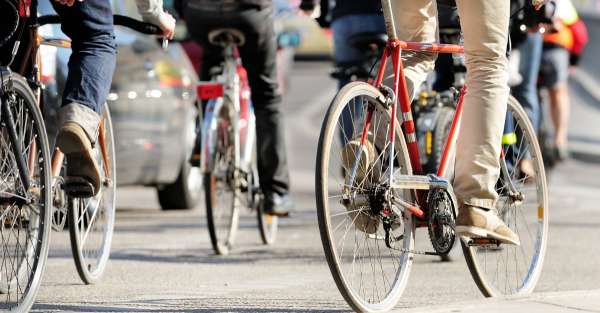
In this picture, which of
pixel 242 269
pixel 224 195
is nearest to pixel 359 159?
pixel 242 269

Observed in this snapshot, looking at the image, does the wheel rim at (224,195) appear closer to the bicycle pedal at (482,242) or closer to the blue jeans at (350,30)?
the blue jeans at (350,30)

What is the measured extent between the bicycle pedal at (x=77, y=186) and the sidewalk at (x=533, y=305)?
125 cm

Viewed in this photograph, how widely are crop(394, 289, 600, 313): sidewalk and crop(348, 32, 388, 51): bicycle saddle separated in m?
2.82

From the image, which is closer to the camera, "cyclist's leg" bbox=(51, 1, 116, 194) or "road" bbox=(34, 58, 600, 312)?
"cyclist's leg" bbox=(51, 1, 116, 194)

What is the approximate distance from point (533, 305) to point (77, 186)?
174 cm

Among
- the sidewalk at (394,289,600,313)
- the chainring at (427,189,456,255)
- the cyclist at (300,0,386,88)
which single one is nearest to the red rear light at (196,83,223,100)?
the cyclist at (300,0,386,88)

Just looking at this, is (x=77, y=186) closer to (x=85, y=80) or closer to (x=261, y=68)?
(x=85, y=80)


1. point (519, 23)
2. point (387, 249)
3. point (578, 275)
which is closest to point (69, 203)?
point (387, 249)

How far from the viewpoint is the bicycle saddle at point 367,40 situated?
8.50m

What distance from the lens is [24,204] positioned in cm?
546

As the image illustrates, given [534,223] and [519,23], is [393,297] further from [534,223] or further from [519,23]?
[519,23]

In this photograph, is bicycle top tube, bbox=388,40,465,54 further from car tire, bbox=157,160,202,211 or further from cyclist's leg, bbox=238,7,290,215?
car tire, bbox=157,160,202,211

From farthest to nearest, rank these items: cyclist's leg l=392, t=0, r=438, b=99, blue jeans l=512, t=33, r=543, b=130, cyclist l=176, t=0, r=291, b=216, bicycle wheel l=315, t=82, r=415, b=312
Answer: blue jeans l=512, t=33, r=543, b=130
cyclist l=176, t=0, r=291, b=216
cyclist's leg l=392, t=0, r=438, b=99
bicycle wheel l=315, t=82, r=415, b=312

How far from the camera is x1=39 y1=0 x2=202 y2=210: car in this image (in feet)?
31.7
